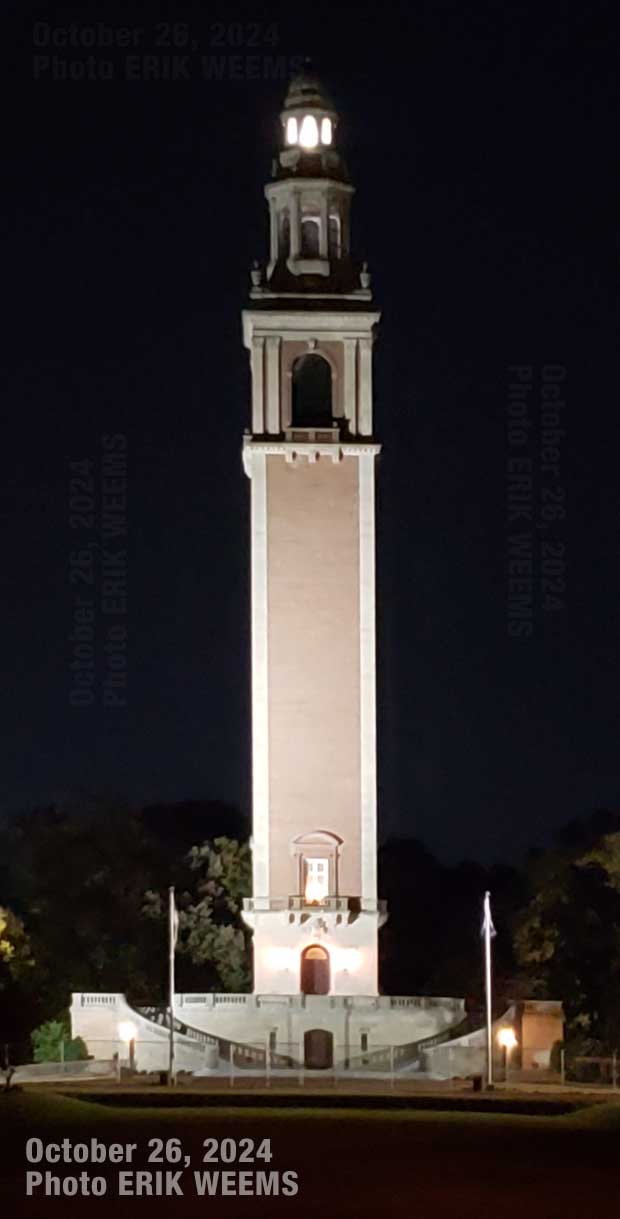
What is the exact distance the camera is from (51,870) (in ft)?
331

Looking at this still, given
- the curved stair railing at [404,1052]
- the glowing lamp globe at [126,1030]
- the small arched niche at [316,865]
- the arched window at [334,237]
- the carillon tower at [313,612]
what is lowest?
the curved stair railing at [404,1052]

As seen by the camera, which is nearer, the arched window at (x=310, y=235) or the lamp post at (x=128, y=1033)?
the lamp post at (x=128, y=1033)

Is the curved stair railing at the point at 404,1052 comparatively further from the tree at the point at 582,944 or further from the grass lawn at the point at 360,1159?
the grass lawn at the point at 360,1159

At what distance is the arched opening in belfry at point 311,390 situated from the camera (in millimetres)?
88306

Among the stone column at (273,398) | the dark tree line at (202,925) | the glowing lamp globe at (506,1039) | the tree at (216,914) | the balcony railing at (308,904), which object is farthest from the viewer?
the tree at (216,914)

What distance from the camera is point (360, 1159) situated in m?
46.1

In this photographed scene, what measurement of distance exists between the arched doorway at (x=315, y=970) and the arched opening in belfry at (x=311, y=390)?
16.5 m

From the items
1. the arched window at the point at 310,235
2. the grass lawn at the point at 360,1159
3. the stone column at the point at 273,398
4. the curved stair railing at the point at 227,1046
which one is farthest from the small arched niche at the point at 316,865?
the grass lawn at the point at 360,1159

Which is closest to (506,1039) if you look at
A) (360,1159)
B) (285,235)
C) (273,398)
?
(273,398)

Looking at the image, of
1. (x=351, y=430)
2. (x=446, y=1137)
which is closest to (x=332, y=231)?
(x=351, y=430)

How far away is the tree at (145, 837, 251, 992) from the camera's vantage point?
98.8m

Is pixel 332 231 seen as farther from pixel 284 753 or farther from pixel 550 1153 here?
pixel 550 1153

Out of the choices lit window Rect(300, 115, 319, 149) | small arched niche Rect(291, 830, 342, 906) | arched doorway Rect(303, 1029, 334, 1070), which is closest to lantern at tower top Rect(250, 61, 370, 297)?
lit window Rect(300, 115, 319, 149)

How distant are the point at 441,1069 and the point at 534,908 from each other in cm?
1387
